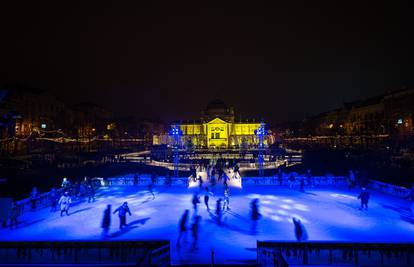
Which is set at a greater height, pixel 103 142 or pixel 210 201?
pixel 103 142

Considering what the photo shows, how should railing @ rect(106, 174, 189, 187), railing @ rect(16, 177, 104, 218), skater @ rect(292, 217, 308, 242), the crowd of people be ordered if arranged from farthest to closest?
railing @ rect(106, 174, 189, 187), railing @ rect(16, 177, 104, 218), the crowd of people, skater @ rect(292, 217, 308, 242)

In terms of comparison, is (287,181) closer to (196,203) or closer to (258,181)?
(258,181)

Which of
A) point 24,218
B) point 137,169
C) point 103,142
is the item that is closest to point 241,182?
point 24,218

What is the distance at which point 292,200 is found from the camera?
66.7 ft

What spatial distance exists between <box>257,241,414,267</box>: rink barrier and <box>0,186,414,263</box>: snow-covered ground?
3.45 ft

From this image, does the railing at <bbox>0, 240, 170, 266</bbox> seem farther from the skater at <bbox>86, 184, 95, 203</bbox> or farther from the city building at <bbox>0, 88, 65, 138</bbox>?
the city building at <bbox>0, 88, 65, 138</bbox>

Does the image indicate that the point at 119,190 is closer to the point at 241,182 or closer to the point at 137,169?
the point at 241,182

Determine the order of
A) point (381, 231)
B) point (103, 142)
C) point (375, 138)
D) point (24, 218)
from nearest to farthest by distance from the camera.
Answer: point (381, 231) < point (24, 218) < point (375, 138) < point (103, 142)

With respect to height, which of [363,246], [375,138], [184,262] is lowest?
[184,262]

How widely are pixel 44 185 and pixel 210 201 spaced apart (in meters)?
18.4

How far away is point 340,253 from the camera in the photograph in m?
9.63

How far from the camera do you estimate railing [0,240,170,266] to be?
32.3ft

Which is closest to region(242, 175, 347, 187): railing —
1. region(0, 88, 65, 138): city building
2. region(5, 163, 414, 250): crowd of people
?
region(5, 163, 414, 250): crowd of people

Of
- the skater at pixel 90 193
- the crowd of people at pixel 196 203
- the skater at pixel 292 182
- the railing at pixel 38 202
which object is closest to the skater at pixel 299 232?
the crowd of people at pixel 196 203
